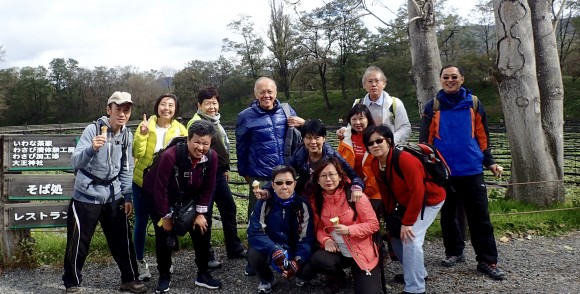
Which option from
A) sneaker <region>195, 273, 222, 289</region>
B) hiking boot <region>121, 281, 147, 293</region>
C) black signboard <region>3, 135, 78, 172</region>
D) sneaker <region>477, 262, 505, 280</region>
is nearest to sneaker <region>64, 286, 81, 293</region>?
hiking boot <region>121, 281, 147, 293</region>

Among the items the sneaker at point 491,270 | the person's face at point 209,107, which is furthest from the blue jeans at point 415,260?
the person's face at point 209,107

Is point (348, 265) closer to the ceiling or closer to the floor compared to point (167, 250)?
closer to the floor

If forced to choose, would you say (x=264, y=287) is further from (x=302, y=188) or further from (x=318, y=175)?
Result: (x=318, y=175)

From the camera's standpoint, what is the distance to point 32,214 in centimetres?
416

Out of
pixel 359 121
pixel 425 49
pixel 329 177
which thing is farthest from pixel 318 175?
pixel 425 49

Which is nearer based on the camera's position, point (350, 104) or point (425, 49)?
point (425, 49)

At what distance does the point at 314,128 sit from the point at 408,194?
0.86 metres

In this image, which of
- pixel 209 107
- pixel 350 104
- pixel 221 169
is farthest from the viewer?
pixel 350 104

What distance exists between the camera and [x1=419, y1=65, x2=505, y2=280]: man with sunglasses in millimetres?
3551

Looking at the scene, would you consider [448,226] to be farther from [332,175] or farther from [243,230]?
[243,230]

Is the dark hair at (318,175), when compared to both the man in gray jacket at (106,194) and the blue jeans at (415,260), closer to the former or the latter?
the blue jeans at (415,260)

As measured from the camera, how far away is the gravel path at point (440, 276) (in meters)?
3.43

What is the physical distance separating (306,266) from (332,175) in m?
0.73

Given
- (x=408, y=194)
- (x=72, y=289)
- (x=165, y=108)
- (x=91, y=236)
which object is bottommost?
(x=72, y=289)
